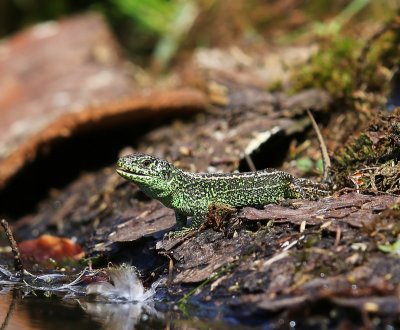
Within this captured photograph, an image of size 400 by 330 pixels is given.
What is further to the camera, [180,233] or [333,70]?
[333,70]

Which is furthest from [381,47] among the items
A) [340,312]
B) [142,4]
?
[142,4]

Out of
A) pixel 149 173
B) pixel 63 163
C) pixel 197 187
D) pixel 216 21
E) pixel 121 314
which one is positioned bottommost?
pixel 63 163

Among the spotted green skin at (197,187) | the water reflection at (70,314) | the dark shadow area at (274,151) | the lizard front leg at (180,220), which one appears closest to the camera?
the water reflection at (70,314)

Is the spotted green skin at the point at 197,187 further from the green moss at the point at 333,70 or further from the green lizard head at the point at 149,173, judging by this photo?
the green moss at the point at 333,70

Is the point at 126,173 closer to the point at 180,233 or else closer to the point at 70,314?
the point at 180,233

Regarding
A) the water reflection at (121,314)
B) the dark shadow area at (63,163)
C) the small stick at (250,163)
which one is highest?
the small stick at (250,163)

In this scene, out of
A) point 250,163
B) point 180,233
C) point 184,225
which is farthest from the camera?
point 250,163

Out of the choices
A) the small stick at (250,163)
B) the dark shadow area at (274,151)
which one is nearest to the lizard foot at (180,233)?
the small stick at (250,163)

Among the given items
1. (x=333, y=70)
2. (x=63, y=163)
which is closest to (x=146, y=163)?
(x=333, y=70)
